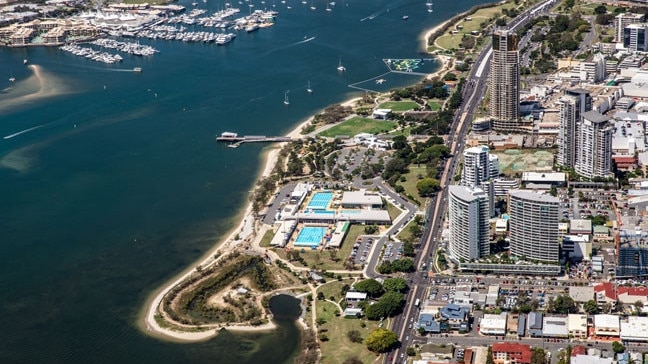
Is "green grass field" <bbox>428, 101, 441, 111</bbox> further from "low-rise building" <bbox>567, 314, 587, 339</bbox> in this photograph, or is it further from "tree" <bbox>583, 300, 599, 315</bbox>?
"low-rise building" <bbox>567, 314, 587, 339</bbox>

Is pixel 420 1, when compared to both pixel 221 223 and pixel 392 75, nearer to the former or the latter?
pixel 392 75

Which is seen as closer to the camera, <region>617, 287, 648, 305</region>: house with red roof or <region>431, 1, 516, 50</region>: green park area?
<region>617, 287, 648, 305</region>: house with red roof

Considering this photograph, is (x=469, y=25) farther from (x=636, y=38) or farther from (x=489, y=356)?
(x=489, y=356)

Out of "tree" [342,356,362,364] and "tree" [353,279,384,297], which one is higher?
"tree" [353,279,384,297]

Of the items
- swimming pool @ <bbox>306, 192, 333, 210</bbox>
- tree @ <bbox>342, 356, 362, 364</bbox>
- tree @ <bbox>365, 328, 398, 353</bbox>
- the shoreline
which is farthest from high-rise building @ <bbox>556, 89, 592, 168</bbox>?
tree @ <bbox>342, 356, 362, 364</bbox>

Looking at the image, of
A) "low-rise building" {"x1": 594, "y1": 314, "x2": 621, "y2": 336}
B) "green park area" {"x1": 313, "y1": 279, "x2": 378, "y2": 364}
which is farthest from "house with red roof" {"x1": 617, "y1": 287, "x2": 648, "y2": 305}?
"green park area" {"x1": 313, "y1": 279, "x2": 378, "y2": 364}

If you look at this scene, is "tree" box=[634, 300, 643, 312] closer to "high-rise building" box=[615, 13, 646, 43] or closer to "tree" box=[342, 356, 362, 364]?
"tree" box=[342, 356, 362, 364]

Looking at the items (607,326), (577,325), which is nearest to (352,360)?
(577,325)

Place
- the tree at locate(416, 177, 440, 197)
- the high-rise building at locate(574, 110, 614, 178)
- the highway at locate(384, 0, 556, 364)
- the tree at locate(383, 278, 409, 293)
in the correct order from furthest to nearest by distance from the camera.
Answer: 1. the high-rise building at locate(574, 110, 614, 178)
2. the tree at locate(416, 177, 440, 197)
3. the tree at locate(383, 278, 409, 293)
4. the highway at locate(384, 0, 556, 364)

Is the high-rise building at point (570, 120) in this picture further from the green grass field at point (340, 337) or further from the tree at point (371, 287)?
the green grass field at point (340, 337)

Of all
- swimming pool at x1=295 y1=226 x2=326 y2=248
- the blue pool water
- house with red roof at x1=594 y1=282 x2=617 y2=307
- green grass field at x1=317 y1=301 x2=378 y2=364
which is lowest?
green grass field at x1=317 y1=301 x2=378 y2=364

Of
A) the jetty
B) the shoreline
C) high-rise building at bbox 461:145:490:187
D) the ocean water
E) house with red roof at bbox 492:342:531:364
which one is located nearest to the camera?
house with red roof at bbox 492:342:531:364
